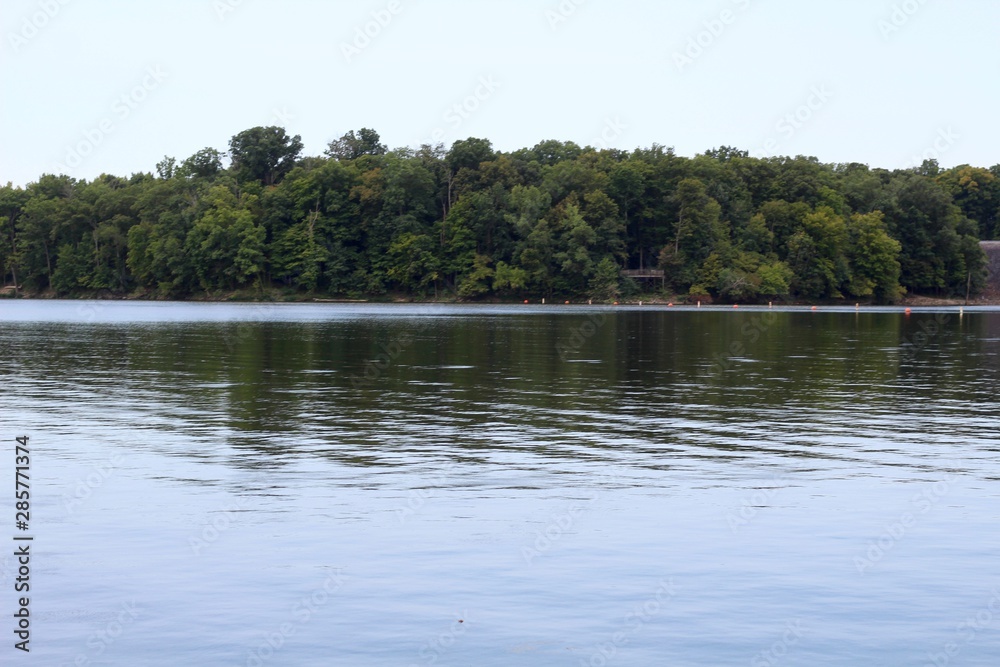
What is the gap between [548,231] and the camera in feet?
532

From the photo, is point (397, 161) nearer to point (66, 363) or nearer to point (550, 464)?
point (66, 363)

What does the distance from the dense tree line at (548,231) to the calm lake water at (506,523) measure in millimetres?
125619

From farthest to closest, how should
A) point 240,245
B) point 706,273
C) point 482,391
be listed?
point 240,245 < point 706,273 < point 482,391

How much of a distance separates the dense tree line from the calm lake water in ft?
412

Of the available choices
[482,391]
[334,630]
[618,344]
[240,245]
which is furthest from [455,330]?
[240,245]

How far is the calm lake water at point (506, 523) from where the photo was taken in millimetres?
12609

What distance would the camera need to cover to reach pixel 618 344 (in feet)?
206

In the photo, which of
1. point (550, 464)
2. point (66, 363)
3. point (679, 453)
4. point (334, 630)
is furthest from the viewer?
point (66, 363)

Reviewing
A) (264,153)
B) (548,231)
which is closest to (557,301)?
(548,231)

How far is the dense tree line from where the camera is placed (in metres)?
A: 164

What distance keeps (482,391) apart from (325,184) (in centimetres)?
14627

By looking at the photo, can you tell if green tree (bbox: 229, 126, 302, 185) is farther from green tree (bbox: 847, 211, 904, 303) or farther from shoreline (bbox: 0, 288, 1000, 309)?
green tree (bbox: 847, 211, 904, 303)

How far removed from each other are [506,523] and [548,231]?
478 ft

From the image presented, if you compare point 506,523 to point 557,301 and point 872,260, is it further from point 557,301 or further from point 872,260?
point 872,260
